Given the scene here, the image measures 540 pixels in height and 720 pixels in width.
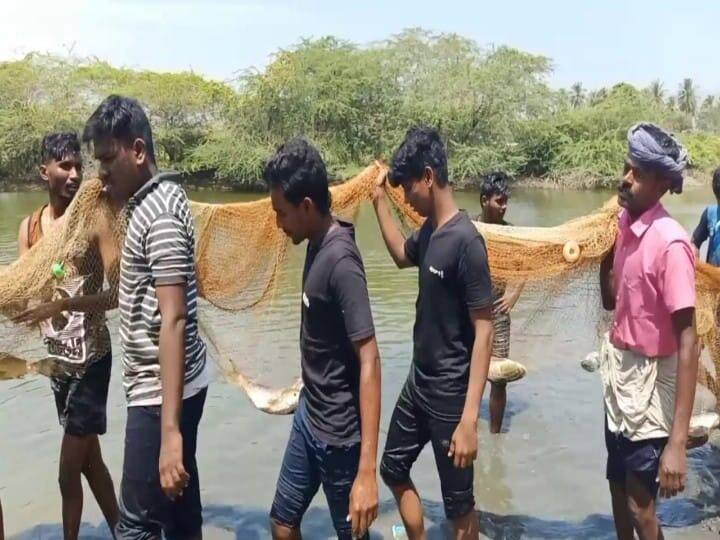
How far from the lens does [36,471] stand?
17.1 ft

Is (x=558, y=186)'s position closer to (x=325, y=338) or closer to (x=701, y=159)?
(x=701, y=159)

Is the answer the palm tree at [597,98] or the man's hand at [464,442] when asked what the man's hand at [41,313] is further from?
the palm tree at [597,98]

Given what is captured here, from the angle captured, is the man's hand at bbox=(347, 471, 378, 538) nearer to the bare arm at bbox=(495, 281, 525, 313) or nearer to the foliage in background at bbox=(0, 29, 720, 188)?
the bare arm at bbox=(495, 281, 525, 313)

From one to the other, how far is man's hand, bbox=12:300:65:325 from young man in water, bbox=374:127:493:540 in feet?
5.40

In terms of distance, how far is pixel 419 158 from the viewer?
10.3ft

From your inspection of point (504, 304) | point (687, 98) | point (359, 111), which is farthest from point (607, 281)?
point (687, 98)

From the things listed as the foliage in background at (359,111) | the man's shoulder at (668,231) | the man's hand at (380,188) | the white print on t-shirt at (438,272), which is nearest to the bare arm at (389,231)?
the man's hand at (380,188)

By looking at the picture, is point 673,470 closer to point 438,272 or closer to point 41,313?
point 438,272

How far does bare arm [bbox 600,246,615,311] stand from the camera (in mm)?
3684

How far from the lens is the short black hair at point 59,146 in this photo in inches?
142

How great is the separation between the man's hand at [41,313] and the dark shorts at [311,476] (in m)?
1.25

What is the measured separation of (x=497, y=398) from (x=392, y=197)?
7.35 ft

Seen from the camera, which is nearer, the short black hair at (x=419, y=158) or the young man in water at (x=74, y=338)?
the short black hair at (x=419, y=158)

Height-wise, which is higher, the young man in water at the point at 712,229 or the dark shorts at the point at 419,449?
the young man in water at the point at 712,229
